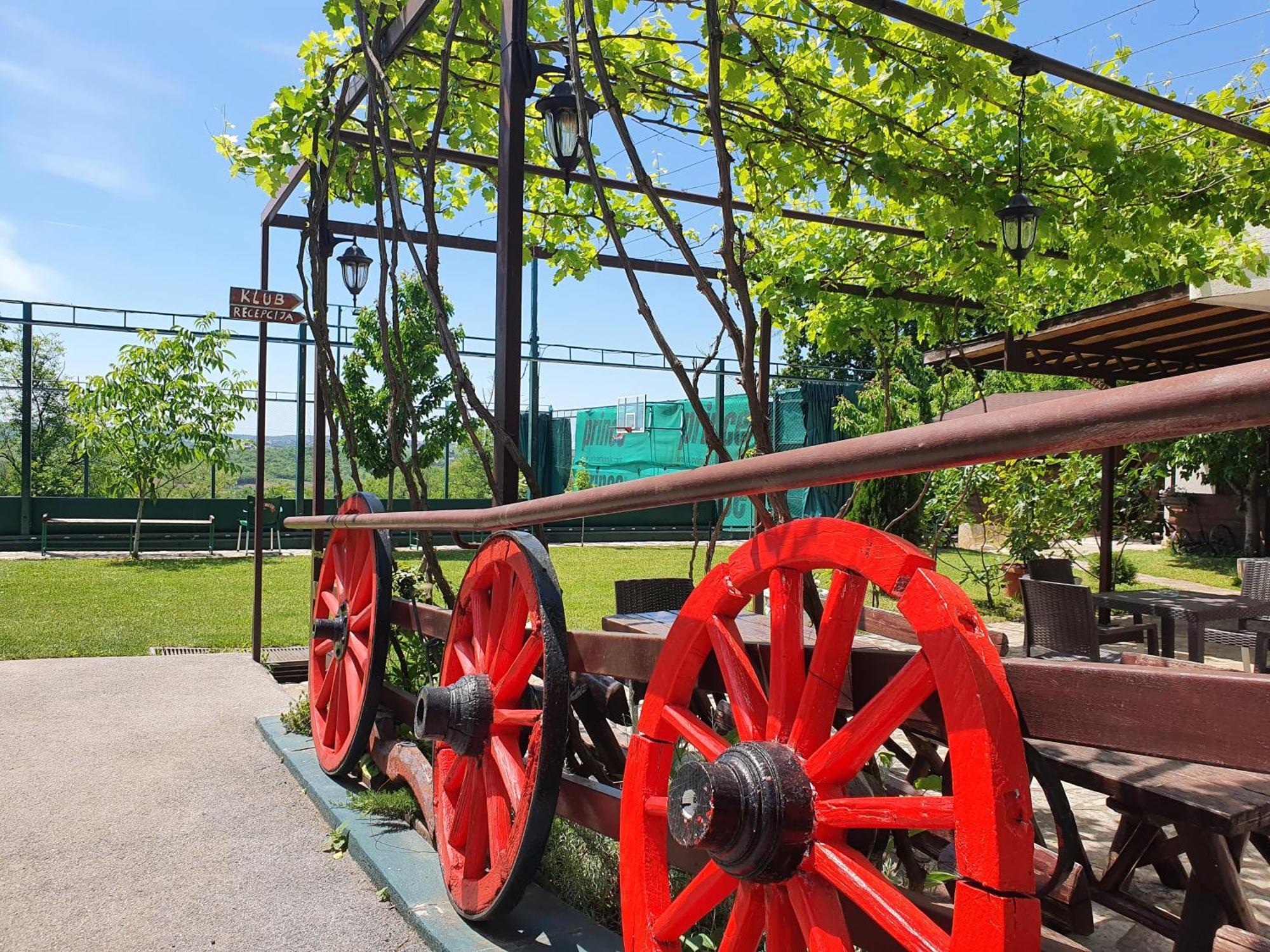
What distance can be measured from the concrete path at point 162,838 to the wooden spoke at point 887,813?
61.1 inches

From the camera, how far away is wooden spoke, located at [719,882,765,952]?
4.85ft

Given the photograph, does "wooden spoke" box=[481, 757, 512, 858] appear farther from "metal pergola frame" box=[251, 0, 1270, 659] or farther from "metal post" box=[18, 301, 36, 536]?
"metal post" box=[18, 301, 36, 536]

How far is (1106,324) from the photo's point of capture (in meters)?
7.16

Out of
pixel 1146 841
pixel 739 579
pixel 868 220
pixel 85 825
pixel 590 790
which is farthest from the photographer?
pixel 868 220

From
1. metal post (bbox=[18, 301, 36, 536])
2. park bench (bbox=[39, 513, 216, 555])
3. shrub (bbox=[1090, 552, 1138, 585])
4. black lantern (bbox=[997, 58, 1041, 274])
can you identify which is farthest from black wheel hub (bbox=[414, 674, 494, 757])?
metal post (bbox=[18, 301, 36, 536])

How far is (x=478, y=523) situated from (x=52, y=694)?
4090 mm

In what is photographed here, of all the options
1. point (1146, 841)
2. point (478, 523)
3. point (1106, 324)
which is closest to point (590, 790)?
point (478, 523)

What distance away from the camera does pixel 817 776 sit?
1.39 metres

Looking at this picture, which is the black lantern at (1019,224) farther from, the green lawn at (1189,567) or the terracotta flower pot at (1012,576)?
the green lawn at (1189,567)

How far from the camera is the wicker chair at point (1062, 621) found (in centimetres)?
488

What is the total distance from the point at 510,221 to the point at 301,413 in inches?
533

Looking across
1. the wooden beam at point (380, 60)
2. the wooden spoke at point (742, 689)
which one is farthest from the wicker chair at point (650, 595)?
the wooden spoke at point (742, 689)

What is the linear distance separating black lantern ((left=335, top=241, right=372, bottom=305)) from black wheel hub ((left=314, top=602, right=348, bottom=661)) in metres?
2.86

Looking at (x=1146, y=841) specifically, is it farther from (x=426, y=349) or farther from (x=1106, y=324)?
(x=426, y=349)
